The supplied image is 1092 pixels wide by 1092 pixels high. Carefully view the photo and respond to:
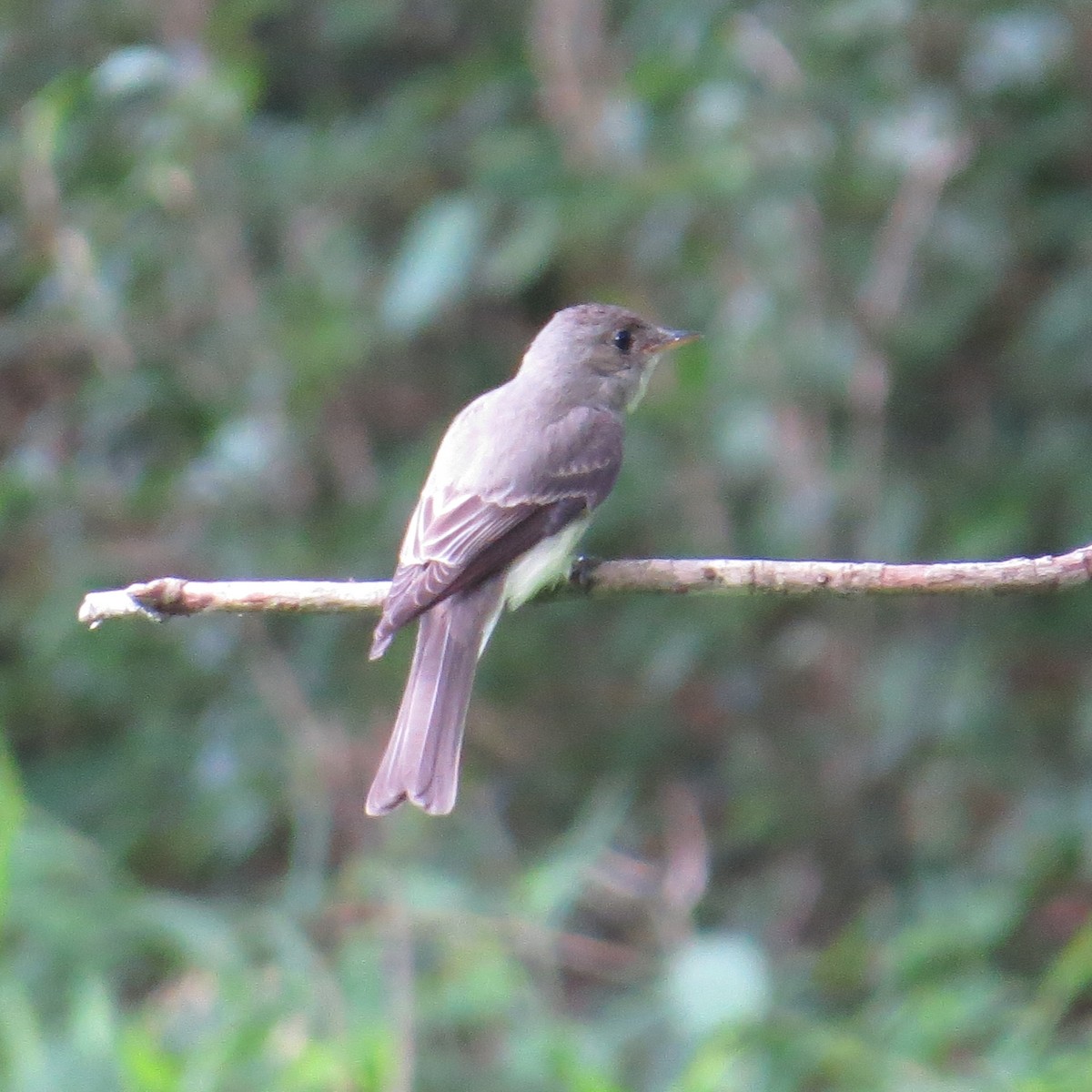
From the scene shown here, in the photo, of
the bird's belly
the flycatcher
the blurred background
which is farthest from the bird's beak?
the bird's belly

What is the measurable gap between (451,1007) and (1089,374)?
278 centimetres

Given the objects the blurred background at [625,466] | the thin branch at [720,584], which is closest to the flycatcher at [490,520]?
the thin branch at [720,584]

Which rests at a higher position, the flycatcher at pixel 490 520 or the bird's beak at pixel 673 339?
the bird's beak at pixel 673 339

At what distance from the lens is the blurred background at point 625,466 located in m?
5.41

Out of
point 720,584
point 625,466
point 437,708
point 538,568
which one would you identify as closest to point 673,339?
point 625,466

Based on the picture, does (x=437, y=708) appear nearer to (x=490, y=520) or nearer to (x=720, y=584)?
(x=490, y=520)

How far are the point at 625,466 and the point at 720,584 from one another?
2.50 meters

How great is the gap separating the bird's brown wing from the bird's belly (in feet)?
0.07

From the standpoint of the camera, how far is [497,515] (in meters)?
4.05

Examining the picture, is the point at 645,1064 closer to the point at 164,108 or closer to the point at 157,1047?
the point at 157,1047

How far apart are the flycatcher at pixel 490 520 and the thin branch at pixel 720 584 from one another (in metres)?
0.28

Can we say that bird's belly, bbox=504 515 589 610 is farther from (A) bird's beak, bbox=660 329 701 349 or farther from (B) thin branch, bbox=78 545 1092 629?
(A) bird's beak, bbox=660 329 701 349

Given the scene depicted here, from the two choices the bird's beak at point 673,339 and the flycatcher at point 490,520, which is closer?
the flycatcher at point 490,520

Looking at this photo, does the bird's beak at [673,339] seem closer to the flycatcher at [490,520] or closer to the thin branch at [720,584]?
the flycatcher at [490,520]
